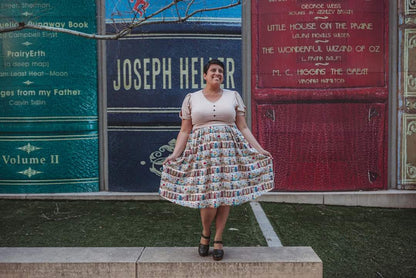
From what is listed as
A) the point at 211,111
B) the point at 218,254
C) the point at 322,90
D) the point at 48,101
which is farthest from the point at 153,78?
the point at 218,254

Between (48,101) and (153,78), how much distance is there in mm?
1756

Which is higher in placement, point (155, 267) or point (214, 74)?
point (214, 74)

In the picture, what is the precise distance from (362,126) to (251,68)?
202cm

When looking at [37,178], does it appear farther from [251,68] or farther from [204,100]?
[204,100]

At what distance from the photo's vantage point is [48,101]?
6.83 m

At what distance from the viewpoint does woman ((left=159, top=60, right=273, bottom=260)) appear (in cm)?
338

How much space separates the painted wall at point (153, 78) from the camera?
671 centimetres

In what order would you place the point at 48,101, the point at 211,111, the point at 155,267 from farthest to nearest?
1. the point at 48,101
2. the point at 211,111
3. the point at 155,267

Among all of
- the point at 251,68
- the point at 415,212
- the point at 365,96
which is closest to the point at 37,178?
the point at 251,68

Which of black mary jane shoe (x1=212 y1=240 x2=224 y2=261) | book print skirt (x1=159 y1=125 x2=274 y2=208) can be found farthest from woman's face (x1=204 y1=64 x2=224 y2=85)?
black mary jane shoe (x1=212 y1=240 x2=224 y2=261)

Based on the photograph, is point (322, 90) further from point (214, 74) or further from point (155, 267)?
point (155, 267)

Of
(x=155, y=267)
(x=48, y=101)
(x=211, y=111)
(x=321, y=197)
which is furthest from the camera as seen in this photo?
(x=48, y=101)

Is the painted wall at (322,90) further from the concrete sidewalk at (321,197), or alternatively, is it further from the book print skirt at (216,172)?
the book print skirt at (216,172)

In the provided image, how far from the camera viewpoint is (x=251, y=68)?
6.80 m
